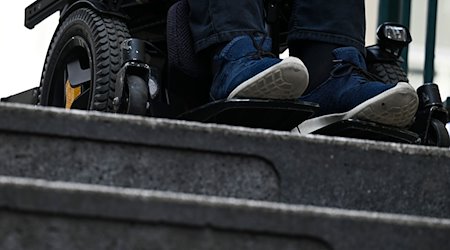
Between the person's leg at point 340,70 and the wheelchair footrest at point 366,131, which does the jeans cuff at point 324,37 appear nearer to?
the person's leg at point 340,70

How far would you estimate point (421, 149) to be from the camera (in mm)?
1805

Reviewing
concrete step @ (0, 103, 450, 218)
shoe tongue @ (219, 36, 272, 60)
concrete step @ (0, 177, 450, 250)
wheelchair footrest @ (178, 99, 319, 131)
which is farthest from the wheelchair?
concrete step @ (0, 177, 450, 250)

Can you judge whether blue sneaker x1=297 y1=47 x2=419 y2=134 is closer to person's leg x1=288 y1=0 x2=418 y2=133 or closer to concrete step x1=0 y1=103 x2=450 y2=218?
person's leg x1=288 y1=0 x2=418 y2=133

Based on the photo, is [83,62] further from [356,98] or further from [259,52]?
[356,98]

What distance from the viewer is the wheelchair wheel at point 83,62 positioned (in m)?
2.72

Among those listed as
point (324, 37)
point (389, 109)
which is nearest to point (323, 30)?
point (324, 37)

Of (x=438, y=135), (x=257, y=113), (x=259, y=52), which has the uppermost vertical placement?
(x=259, y=52)

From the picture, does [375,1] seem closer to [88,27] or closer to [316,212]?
[88,27]

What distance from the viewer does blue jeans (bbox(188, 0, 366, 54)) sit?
2.58 m

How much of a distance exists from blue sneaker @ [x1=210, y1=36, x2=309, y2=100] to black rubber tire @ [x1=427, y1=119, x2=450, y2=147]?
0.47 metres

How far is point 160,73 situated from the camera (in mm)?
2861

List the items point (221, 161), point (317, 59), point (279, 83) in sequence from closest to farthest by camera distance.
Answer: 1. point (221, 161)
2. point (279, 83)
3. point (317, 59)

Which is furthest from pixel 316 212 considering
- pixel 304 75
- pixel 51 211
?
pixel 304 75

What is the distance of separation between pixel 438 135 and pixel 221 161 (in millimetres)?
1173
